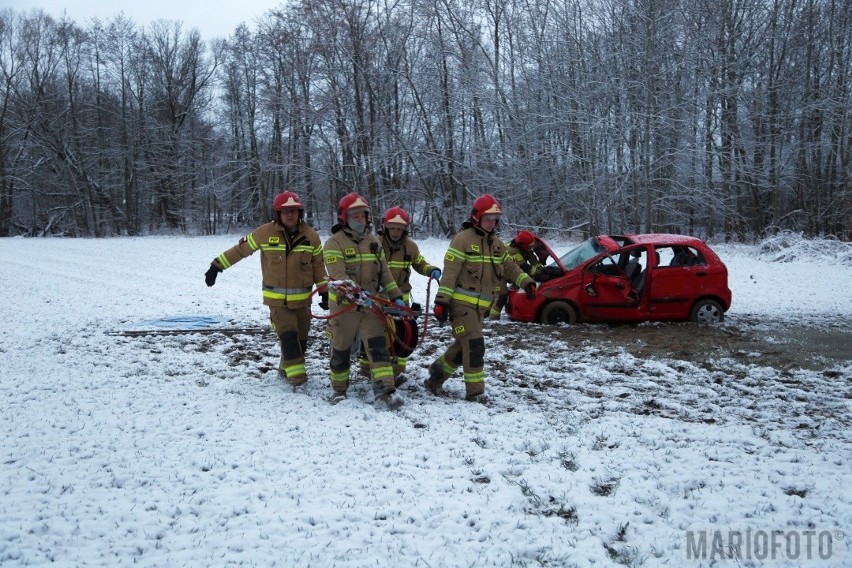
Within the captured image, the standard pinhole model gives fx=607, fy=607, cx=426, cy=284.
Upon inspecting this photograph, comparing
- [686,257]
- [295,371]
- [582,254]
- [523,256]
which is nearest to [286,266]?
[295,371]

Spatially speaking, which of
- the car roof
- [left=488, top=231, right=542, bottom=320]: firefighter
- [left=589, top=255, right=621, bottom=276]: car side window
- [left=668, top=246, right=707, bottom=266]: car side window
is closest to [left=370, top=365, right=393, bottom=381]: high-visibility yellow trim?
[left=488, top=231, right=542, bottom=320]: firefighter

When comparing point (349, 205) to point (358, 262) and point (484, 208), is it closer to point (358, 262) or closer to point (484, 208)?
point (358, 262)

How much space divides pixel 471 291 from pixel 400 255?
1.16 meters

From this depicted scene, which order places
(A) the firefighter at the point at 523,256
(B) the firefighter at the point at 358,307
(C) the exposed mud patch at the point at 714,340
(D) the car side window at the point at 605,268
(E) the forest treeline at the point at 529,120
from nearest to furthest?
(B) the firefighter at the point at 358,307
(C) the exposed mud patch at the point at 714,340
(A) the firefighter at the point at 523,256
(D) the car side window at the point at 605,268
(E) the forest treeline at the point at 529,120

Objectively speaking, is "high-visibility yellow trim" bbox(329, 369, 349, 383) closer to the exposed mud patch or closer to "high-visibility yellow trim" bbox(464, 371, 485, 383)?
"high-visibility yellow trim" bbox(464, 371, 485, 383)

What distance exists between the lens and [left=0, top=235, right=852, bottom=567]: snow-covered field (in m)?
3.51

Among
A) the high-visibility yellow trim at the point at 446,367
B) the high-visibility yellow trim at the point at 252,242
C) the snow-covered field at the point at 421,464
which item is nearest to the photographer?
the snow-covered field at the point at 421,464

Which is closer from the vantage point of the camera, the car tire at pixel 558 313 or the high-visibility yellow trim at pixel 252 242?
the high-visibility yellow trim at pixel 252 242

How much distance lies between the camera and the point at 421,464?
15.0 feet

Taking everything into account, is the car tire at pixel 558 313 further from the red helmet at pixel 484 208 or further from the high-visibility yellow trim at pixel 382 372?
the high-visibility yellow trim at pixel 382 372

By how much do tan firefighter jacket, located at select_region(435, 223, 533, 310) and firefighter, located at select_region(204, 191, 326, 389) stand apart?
1.39 meters

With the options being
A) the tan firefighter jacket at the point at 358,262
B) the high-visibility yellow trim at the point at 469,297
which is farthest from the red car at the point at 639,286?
the tan firefighter jacket at the point at 358,262

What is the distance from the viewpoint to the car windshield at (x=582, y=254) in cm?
1026

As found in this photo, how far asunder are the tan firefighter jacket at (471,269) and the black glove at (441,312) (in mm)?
60
